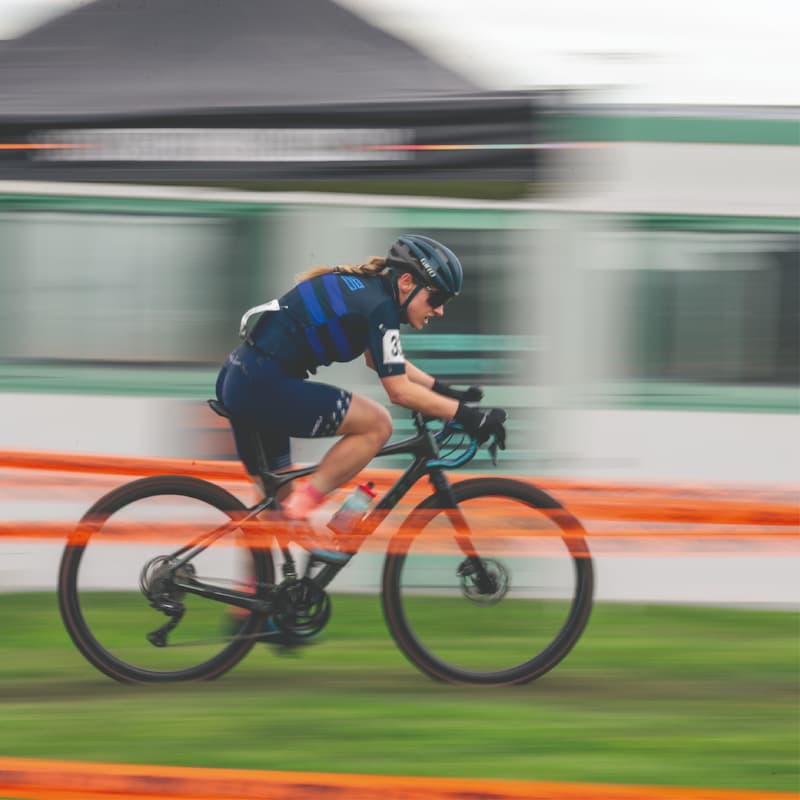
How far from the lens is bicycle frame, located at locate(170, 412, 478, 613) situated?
4.84 m

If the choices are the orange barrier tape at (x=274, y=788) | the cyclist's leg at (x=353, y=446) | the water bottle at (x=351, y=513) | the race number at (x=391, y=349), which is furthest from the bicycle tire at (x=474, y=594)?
the orange barrier tape at (x=274, y=788)

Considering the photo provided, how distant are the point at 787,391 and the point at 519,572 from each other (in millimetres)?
2803

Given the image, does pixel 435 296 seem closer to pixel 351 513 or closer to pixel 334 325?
pixel 334 325

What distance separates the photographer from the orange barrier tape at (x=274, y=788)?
3.64 metres

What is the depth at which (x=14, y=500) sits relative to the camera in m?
6.89

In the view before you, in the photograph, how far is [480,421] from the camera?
4645 mm

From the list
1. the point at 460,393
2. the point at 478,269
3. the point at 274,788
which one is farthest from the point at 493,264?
the point at 274,788

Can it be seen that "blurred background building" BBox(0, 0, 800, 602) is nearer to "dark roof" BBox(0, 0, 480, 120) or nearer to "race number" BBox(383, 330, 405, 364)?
"dark roof" BBox(0, 0, 480, 120)

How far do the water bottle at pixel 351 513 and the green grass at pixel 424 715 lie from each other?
0.57 m

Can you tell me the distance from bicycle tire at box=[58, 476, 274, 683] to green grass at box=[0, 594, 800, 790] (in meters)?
0.09

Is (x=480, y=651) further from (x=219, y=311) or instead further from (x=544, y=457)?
(x=219, y=311)

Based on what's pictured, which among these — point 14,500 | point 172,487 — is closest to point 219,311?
point 14,500

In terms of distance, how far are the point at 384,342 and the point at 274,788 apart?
1553 millimetres

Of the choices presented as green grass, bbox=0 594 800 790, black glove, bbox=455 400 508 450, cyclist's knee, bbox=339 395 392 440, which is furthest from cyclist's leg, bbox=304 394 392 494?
green grass, bbox=0 594 800 790
